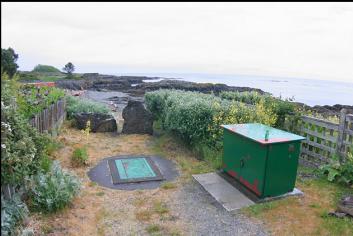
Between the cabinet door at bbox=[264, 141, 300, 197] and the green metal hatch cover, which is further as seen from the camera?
the green metal hatch cover

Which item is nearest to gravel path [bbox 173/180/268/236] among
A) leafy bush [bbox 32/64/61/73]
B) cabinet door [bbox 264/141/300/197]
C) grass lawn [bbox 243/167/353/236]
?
grass lawn [bbox 243/167/353/236]

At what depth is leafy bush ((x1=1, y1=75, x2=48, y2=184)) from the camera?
131 inches

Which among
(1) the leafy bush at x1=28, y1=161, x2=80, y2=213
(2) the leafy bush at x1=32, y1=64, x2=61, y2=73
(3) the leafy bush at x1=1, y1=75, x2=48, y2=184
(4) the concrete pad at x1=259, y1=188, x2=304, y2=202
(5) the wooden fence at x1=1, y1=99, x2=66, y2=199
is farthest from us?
(2) the leafy bush at x1=32, y1=64, x2=61, y2=73

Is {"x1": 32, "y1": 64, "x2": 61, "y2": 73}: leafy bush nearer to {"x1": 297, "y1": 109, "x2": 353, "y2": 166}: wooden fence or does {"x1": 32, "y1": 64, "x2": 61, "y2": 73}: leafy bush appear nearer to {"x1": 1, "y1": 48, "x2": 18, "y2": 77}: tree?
{"x1": 1, "y1": 48, "x2": 18, "y2": 77}: tree

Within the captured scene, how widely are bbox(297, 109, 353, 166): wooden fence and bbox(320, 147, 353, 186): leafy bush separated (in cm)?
29

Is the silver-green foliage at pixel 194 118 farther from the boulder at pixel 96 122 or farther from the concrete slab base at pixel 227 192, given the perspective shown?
the boulder at pixel 96 122

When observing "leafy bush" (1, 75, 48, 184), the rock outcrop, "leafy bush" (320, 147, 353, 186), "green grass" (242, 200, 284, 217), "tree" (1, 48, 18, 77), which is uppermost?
"tree" (1, 48, 18, 77)

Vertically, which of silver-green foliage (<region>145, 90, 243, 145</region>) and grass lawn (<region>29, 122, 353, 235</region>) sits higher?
silver-green foliage (<region>145, 90, 243, 145</region>)

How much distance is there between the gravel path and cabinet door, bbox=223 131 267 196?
736 mm

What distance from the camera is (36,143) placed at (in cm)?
458

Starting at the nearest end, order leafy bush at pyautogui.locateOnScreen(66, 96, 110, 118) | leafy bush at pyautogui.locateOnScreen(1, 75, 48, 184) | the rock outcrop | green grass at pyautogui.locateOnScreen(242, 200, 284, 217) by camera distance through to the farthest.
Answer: leafy bush at pyautogui.locateOnScreen(1, 75, 48, 184) < green grass at pyautogui.locateOnScreen(242, 200, 284, 217) < leafy bush at pyautogui.locateOnScreen(66, 96, 110, 118) < the rock outcrop

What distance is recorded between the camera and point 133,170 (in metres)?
6.76

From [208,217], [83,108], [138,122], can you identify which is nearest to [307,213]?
[208,217]

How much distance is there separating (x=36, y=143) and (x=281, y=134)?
13.8 ft
